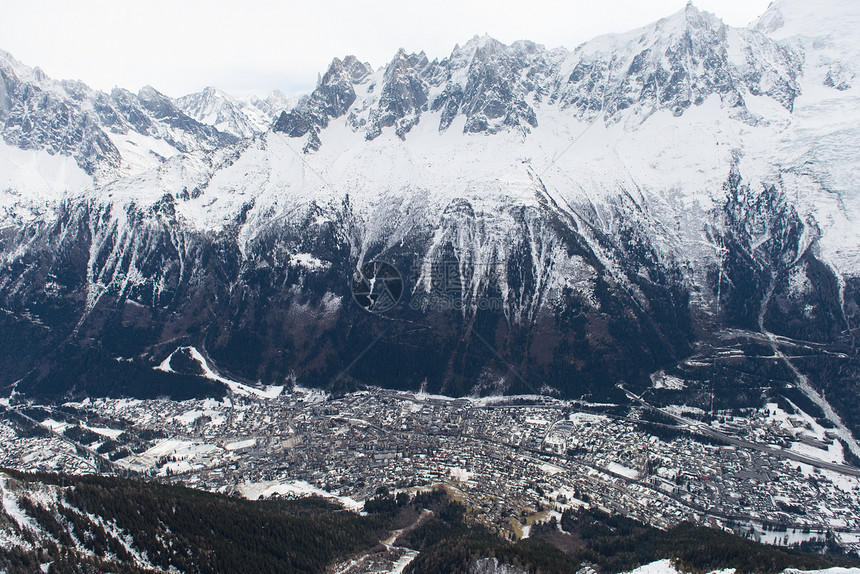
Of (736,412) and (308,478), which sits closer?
(308,478)

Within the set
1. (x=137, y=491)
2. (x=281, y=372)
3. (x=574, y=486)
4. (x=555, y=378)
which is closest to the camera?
(x=137, y=491)

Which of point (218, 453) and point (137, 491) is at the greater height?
point (137, 491)

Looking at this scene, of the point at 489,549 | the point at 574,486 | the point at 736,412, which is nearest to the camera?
the point at 489,549

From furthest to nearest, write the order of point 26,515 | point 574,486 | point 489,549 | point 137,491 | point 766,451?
point 766,451 < point 574,486 < point 137,491 < point 489,549 < point 26,515

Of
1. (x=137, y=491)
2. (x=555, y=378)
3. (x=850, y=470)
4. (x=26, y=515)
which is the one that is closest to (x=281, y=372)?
(x=555, y=378)

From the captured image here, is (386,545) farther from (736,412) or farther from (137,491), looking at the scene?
(736,412)

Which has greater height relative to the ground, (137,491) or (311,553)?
(137,491)

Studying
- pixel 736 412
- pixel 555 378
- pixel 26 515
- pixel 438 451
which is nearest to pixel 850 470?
pixel 736 412

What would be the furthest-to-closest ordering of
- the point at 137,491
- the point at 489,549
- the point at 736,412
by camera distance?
the point at 736,412, the point at 137,491, the point at 489,549

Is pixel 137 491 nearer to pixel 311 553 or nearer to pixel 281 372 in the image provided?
pixel 311 553
